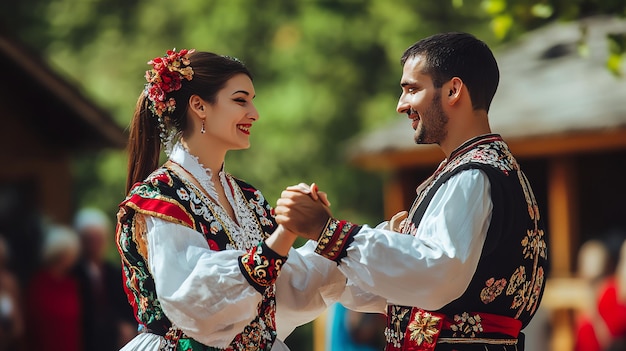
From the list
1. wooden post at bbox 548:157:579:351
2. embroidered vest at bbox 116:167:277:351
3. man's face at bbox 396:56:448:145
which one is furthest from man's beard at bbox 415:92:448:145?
wooden post at bbox 548:157:579:351

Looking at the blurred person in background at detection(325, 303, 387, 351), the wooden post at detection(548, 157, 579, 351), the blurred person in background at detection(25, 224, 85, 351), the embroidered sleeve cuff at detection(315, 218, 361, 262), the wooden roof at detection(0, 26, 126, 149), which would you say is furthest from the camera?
the wooden post at detection(548, 157, 579, 351)

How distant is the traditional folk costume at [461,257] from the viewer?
3586mm

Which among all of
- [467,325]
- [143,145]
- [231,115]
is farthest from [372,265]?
[143,145]

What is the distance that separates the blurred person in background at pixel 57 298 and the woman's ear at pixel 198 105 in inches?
186

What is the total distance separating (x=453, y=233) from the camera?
358 cm

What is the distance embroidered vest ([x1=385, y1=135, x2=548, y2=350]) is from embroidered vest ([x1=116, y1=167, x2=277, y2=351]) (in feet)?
1.57

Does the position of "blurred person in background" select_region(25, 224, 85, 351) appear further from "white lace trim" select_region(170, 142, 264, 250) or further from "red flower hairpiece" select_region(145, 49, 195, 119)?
"red flower hairpiece" select_region(145, 49, 195, 119)

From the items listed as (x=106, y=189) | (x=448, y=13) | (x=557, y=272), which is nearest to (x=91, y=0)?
(x=106, y=189)

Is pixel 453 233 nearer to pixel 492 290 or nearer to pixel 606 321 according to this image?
pixel 492 290

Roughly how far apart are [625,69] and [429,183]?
274 inches

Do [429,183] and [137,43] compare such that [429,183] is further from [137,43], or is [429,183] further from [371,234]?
[137,43]

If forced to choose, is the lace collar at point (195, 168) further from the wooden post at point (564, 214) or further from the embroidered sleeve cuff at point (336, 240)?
the wooden post at point (564, 214)

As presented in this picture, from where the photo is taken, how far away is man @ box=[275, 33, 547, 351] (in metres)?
3.60

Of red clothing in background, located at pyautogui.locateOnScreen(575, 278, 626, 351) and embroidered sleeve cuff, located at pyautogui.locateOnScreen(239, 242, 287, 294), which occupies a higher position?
red clothing in background, located at pyautogui.locateOnScreen(575, 278, 626, 351)
